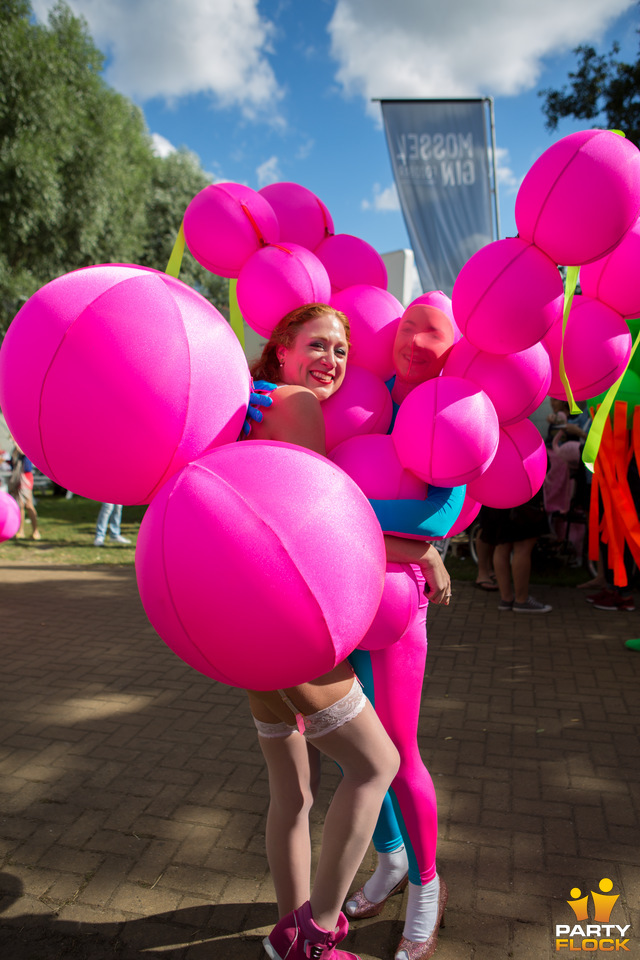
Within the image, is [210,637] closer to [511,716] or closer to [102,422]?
[102,422]

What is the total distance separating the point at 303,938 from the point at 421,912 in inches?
20.0

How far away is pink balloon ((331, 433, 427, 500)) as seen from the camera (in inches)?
70.9

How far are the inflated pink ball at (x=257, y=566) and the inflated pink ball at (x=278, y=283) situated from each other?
0.78 metres

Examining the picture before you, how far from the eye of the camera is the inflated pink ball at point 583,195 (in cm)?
167

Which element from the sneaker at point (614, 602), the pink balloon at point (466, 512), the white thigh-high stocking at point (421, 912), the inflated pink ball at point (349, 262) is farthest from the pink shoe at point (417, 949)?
the sneaker at point (614, 602)

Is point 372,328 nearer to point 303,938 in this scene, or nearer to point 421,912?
point 303,938

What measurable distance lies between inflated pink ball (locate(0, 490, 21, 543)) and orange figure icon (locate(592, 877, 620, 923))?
2.81 metres

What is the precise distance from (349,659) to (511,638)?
379 centimetres

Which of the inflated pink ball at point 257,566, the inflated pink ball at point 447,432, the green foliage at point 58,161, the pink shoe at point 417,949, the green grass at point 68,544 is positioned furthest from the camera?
the green foliage at point 58,161

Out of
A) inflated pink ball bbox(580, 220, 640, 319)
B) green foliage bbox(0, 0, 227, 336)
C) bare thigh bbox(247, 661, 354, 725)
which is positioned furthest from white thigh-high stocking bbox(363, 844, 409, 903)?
green foliage bbox(0, 0, 227, 336)

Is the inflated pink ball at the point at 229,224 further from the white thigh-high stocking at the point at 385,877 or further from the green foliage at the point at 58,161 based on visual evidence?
the green foliage at the point at 58,161

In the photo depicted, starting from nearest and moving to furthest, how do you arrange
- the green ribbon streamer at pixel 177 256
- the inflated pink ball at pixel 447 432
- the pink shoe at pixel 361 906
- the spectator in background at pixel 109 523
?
the inflated pink ball at pixel 447 432 → the green ribbon streamer at pixel 177 256 → the pink shoe at pixel 361 906 → the spectator in background at pixel 109 523

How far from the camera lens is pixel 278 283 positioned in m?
1.94

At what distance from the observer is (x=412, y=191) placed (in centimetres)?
881
